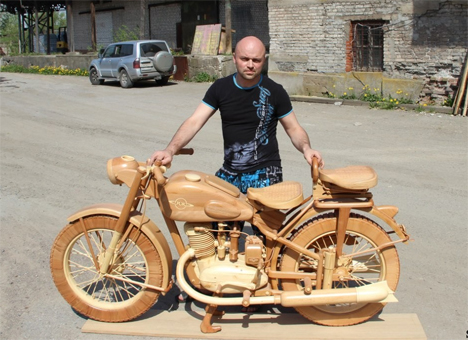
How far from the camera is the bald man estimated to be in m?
3.72

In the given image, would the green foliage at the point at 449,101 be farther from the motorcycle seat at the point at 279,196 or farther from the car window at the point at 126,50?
the car window at the point at 126,50

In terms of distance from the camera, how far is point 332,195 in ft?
11.3

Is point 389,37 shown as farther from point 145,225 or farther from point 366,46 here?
point 145,225

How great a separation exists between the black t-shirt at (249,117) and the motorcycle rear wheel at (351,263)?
0.63m

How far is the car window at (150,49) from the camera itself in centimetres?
1994

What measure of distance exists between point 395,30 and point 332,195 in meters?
11.6

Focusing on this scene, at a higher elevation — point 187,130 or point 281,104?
point 281,104

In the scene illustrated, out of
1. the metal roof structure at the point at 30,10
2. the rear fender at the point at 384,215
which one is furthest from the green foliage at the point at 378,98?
the metal roof structure at the point at 30,10

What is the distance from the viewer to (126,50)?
20.4 meters

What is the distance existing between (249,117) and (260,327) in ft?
4.61

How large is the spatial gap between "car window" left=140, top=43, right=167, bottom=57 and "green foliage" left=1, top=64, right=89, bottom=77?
6.41 meters

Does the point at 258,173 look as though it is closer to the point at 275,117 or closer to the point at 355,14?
the point at 275,117

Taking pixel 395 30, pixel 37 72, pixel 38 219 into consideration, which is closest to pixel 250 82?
pixel 38 219

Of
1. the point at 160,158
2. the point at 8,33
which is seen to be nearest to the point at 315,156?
the point at 160,158
